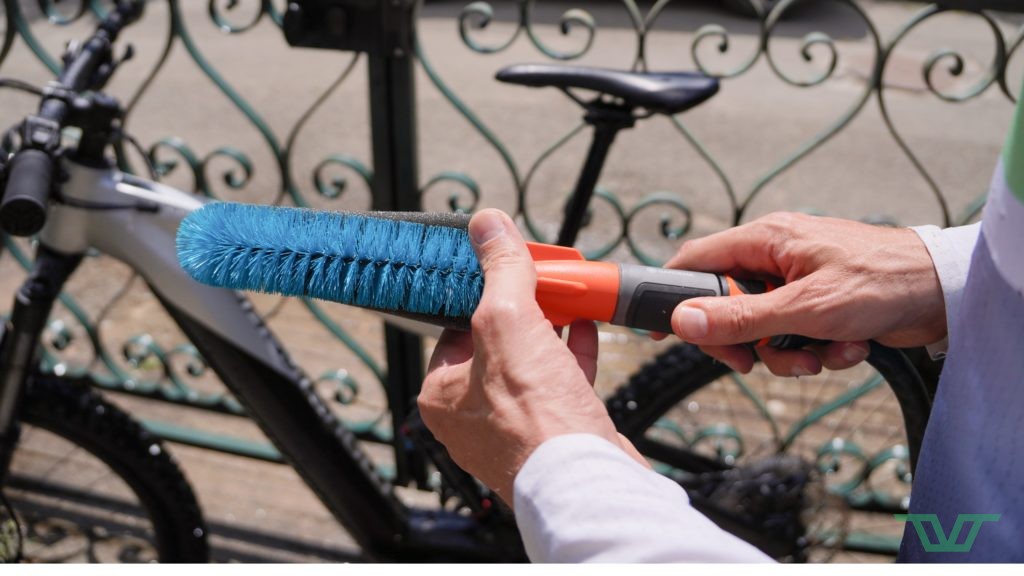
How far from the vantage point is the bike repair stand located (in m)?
1.83

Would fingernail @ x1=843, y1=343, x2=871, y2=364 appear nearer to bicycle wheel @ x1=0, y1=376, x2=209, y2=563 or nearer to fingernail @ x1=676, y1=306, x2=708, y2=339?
fingernail @ x1=676, y1=306, x2=708, y2=339

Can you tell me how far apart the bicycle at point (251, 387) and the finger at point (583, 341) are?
1.40 ft

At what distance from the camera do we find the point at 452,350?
1.06 metres

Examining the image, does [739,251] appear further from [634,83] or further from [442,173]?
[442,173]

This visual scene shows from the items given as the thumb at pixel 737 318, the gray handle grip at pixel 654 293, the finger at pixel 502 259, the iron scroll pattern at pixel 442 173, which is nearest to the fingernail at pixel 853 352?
the thumb at pixel 737 318

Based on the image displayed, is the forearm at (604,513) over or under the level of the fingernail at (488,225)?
under

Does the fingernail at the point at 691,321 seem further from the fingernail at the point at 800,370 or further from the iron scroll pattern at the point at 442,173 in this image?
the iron scroll pattern at the point at 442,173

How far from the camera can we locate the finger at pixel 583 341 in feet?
3.43

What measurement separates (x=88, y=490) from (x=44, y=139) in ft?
4.70

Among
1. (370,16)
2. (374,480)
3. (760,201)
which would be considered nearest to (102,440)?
(374,480)

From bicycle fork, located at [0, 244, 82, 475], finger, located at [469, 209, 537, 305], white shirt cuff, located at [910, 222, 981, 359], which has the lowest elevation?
bicycle fork, located at [0, 244, 82, 475]

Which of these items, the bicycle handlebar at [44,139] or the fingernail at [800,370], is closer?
the fingernail at [800,370]

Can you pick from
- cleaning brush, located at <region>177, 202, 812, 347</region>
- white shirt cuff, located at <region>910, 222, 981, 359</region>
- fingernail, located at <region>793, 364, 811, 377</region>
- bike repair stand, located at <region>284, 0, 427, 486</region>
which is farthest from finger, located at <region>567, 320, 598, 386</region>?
bike repair stand, located at <region>284, 0, 427, 486</region>

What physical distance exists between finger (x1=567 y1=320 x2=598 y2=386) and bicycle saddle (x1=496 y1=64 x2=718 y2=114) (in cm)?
65
